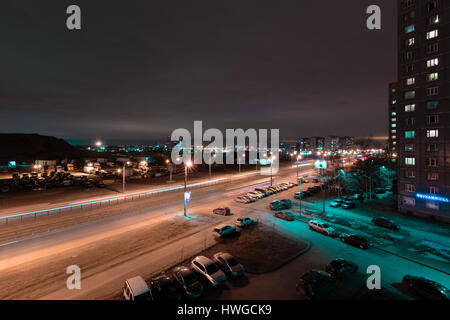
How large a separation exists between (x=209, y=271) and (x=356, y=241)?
548 inches

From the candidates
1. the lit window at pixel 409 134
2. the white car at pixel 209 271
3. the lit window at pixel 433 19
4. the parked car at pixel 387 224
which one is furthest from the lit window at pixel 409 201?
the white car at pixel 209 271

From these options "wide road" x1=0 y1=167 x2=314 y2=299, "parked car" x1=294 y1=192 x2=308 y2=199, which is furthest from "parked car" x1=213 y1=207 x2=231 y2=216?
"parked car" x1=294 y1=192 x2=308 y2=199

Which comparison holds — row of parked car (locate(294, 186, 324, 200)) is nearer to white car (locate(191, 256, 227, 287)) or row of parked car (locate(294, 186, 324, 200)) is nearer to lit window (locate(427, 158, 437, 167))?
lit window (locate(427, 158, 437, 167))

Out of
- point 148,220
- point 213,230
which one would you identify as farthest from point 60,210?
point 213,230

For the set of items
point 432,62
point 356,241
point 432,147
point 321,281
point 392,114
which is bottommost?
point 356,241

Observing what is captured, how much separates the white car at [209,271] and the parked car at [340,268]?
25.0 feet

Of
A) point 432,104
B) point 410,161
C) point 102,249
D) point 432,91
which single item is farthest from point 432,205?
point 102,249

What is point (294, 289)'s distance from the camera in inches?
529

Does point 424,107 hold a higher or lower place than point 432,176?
higher

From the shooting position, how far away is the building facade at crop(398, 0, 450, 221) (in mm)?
26250

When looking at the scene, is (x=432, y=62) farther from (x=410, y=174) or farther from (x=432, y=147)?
(x=410, y=174)

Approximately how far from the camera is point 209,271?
560 inches

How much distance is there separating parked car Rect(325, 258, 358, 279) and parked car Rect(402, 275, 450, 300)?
3030mm

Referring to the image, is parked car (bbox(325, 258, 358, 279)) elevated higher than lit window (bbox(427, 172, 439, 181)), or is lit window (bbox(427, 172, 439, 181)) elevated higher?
lit window (bbox(427, 172, 439, 181))
